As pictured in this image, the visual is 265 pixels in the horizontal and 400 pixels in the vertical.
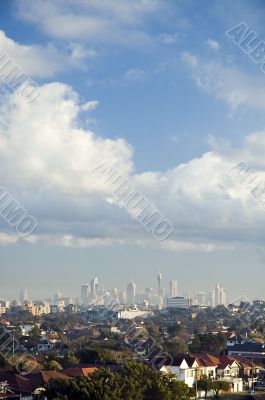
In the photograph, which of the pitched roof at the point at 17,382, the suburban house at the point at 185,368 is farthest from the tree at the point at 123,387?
the suburban house at the point at 185,368

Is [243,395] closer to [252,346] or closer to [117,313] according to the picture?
[252,346]

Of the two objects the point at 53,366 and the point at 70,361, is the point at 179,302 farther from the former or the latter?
the point at 53,366

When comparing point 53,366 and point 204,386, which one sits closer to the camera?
point 204,386

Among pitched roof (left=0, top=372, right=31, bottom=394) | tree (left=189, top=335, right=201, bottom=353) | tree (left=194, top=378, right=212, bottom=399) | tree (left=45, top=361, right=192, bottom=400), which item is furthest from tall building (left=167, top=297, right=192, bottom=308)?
tree (left=45, top=361, right=192, bottom=400)

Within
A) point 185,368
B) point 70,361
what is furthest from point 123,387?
point 70,361

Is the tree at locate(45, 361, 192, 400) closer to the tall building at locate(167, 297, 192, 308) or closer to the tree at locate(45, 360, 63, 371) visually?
the tree at locate(45, 360, 63, 371)

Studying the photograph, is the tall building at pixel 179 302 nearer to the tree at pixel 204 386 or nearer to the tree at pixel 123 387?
the tree at pixel 204 386

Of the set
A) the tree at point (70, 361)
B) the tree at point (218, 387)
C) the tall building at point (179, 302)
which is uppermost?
the tall building at point (179, 302)

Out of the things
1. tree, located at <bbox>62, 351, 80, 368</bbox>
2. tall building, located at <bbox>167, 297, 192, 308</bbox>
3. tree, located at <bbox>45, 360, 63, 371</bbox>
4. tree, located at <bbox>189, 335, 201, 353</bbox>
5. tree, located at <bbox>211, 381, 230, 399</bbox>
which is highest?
tall building, located at <bbox>167, 297, 192, 308</bbox>

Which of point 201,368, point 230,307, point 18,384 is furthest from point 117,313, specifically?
point 18,384
